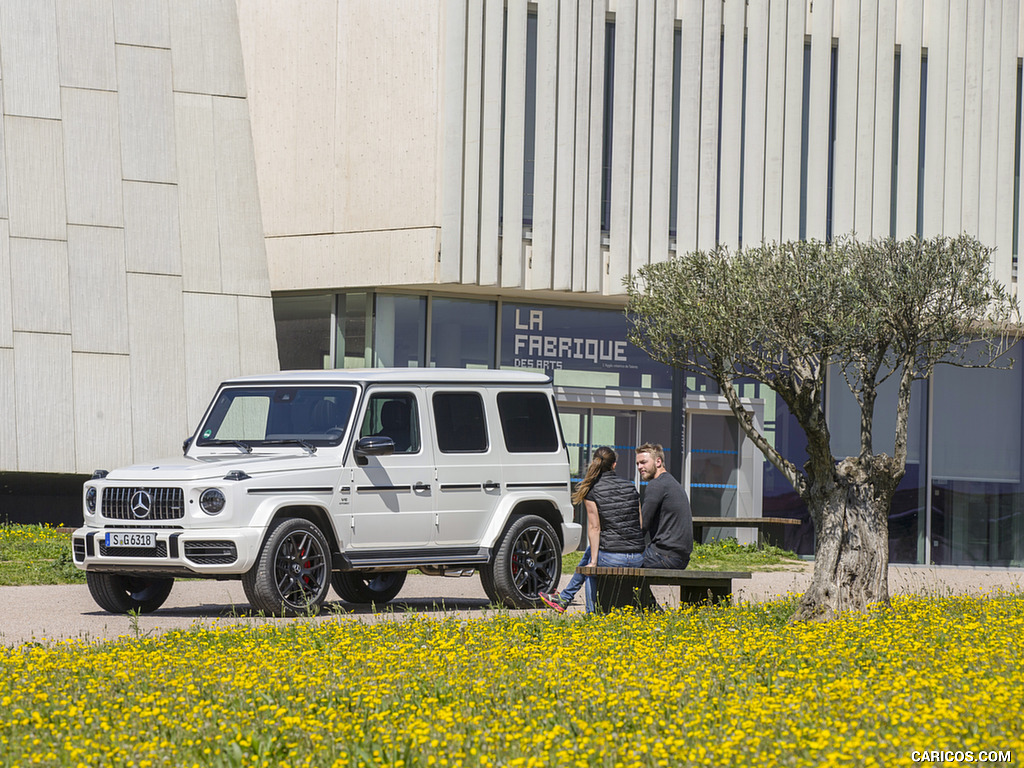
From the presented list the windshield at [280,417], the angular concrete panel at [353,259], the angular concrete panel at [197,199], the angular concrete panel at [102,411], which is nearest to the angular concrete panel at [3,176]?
the angular concrete panel at [102,411]

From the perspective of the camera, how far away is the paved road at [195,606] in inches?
420

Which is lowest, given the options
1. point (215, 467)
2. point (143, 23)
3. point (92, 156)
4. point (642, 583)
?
point (642, 583)

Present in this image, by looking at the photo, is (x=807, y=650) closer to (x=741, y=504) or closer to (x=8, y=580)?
(x=8, y=580)

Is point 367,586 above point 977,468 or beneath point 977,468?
beneath

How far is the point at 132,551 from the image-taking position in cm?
1134

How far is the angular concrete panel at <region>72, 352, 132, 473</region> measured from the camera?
20.4 m

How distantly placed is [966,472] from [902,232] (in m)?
4.67

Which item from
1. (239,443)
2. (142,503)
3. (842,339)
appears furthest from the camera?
(239,443)

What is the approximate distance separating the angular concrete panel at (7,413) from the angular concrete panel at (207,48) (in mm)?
4875

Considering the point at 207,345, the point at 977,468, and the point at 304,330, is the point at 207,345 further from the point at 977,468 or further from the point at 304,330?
the point at 977,468

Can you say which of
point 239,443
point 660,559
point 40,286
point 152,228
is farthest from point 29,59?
point 660,559

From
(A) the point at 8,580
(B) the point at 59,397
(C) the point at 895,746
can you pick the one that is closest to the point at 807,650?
(C) the point at 895,746

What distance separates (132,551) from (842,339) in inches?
232

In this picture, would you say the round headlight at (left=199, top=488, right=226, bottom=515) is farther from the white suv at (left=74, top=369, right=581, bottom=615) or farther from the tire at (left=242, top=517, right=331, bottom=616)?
the tire at (left=242, top=517, right=331, bottom=616)
